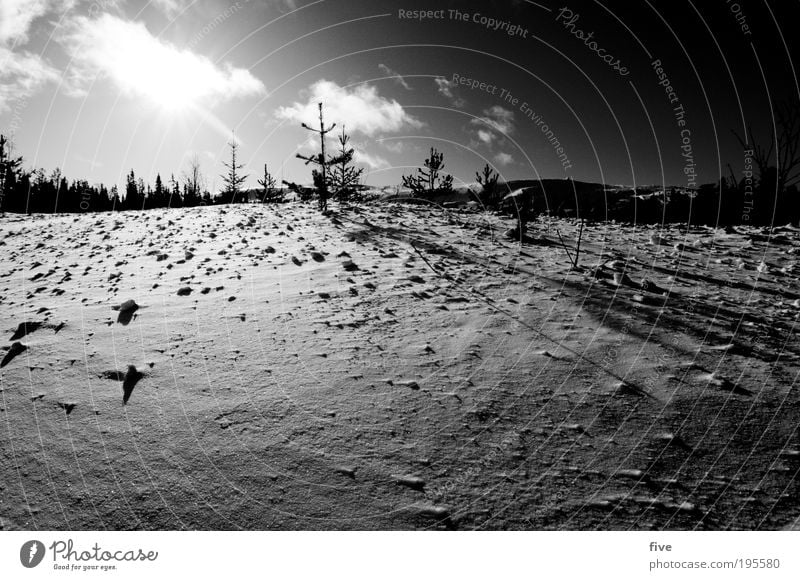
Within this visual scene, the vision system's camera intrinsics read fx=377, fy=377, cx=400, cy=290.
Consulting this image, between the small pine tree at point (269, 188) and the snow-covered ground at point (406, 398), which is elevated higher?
the small pine tree at point (269, 188)

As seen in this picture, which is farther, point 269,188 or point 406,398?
point 269,188

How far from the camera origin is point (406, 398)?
11.0 ft

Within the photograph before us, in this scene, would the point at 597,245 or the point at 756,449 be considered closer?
the point at 756,449

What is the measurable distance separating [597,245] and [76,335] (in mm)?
9570

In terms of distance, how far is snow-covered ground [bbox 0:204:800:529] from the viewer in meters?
2.43

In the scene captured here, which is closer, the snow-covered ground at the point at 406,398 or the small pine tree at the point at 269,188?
the snow-covered ground at the point at 406,398

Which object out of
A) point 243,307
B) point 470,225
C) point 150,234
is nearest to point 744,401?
point 243,307

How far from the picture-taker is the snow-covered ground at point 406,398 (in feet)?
7.96

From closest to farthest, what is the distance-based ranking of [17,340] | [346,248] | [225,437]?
1. [225,437]
2. [17,340]
3. [346,248]

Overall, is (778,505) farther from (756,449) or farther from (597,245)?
→ (597,245)

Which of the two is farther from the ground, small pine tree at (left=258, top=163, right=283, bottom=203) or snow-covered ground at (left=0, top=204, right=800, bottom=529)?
small pine tree at (left=258, top=163, right=283, bottom=203)

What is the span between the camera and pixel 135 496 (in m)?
2.49

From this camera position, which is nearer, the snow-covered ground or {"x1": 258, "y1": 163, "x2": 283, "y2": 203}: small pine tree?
the snow-covered ground

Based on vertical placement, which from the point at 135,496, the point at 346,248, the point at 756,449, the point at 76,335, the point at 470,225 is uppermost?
the point at 470,225
